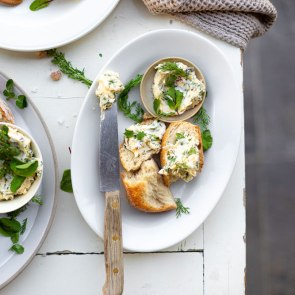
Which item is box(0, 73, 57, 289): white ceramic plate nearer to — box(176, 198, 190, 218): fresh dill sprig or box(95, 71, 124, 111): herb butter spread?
box(95, 71, 124, 111): herb butter spread

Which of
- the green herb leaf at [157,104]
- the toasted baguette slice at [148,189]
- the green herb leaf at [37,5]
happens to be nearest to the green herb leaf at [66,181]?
the toasted baguette slice at [148,189]

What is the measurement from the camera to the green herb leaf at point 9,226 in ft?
4.26

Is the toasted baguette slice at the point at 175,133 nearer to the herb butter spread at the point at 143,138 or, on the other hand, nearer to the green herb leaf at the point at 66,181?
the herb butter spread at the point at 143,138

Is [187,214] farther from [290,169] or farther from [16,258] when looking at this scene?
[290,169]

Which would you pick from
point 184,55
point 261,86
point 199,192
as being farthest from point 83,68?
point 261,86

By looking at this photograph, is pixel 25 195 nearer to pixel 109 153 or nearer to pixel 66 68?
pixel 109 153

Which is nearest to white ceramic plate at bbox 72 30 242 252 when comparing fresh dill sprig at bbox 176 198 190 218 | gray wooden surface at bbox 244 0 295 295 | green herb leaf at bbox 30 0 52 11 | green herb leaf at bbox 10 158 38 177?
fresh dill sprig at bbox 176 198 190 218

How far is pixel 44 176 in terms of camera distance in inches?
51.3

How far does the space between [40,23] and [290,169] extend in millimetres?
874

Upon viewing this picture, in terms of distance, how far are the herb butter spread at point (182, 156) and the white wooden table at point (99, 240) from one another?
147mm

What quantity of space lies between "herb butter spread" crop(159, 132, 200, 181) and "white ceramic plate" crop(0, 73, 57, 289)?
0.24 meters

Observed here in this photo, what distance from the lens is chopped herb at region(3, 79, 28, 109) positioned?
1282 millimetres

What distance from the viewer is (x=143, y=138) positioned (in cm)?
129

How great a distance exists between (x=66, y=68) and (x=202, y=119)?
12.7 inches
